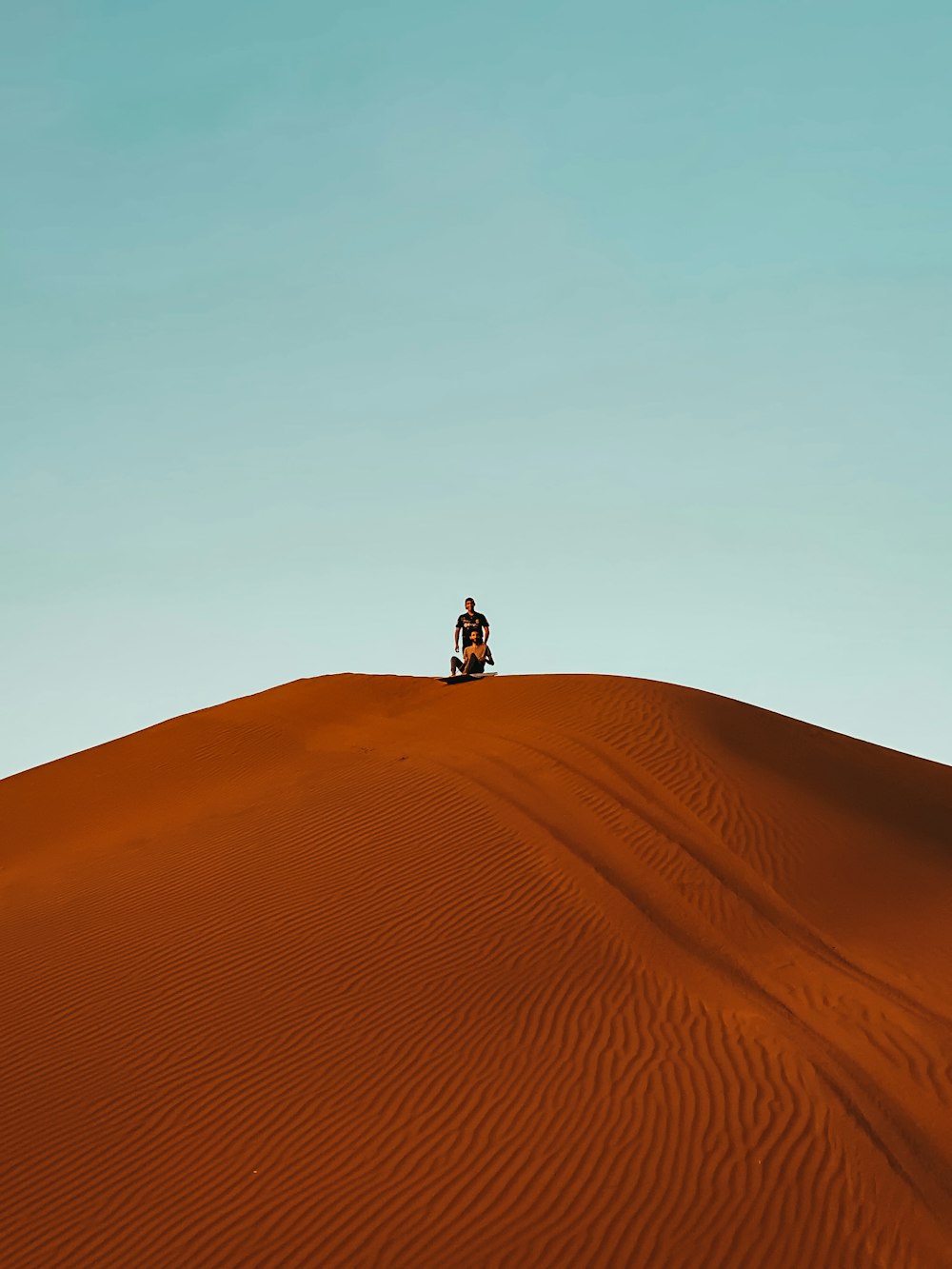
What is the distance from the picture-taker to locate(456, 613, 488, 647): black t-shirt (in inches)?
932

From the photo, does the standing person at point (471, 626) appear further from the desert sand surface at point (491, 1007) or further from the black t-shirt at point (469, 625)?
the desert sand surface at point (491, 1007)

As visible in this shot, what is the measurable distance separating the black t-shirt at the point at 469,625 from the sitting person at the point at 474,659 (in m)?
0.06

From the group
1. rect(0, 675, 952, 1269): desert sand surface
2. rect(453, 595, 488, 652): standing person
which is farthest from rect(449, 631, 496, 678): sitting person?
rect(0, 675, 952, 1269): desert sand surface

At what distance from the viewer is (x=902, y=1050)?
11.4 meters

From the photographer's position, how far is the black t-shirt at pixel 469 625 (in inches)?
932

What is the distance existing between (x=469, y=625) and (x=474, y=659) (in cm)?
69

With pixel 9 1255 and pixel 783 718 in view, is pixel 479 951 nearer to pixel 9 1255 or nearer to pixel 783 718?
pixel 9 1255

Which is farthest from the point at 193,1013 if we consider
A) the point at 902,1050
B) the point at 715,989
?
the point at 902,1050

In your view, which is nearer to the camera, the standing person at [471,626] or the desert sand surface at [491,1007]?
the desert sand surface at [491,1007]

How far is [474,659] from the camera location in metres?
24.0

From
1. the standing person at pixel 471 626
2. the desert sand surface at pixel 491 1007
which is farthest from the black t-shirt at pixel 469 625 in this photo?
the desert sand surface at pixel 491 1007

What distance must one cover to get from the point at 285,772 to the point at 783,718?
29.9 ft

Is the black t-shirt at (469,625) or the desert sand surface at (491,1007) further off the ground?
the black t-shirt at (469,625)

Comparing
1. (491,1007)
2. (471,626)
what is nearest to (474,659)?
(471,626)
